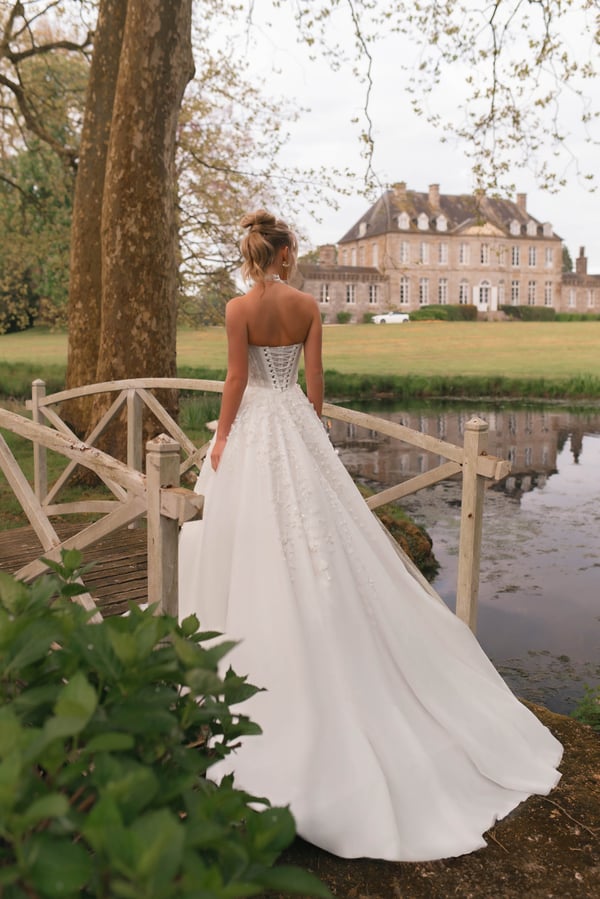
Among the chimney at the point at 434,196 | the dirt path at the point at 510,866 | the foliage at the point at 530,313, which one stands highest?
the chimney at the point at 434,196

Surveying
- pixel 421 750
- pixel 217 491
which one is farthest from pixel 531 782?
pixel 217 491

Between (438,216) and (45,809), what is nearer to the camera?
(45,809)

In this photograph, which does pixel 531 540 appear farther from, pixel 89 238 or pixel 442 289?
pixel 442 289

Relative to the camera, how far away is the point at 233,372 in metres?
4.03

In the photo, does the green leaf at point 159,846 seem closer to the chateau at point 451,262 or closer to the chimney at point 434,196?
the chateau at point 451,262

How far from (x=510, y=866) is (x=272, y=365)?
2.49 metres

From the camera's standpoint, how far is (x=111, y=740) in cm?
128

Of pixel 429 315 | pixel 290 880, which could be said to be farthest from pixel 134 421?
pixel 429 315

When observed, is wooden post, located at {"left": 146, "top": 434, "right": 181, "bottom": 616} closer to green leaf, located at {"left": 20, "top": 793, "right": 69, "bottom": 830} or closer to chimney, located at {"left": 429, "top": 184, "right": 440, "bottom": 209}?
green leaf, located at {"left": 20, "top": 793, "right": 69, "bottom": 830}

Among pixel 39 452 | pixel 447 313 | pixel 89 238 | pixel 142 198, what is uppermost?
pixel 447 313

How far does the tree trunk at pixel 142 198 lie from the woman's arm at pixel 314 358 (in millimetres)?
4770

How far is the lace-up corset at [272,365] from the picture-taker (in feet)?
13.4

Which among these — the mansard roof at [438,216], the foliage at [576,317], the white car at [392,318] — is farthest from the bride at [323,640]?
the foliage at [576,317]

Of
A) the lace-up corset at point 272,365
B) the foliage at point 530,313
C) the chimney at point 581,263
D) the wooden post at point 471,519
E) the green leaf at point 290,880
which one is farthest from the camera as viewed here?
the chimney at point 581,263
